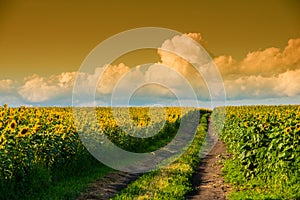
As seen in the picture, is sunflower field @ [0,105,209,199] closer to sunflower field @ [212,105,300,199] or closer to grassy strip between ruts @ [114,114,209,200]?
grassy strip between ruts @ [114,114,209,200]

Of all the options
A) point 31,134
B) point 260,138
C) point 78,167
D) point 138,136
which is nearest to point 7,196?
point 31,134

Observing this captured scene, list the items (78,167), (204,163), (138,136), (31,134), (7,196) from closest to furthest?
(7,196), (31,134), (78,167), (204,163), (138,136)

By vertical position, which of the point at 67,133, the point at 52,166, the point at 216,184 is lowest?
the point at 216,184

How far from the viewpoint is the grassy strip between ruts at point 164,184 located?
38.6 ft

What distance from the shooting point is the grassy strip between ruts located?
1177cm

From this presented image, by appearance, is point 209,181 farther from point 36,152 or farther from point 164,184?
point 36,152

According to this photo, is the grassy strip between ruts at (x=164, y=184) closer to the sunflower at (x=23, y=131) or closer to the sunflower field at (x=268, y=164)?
the sunflower field at (x=268, y=164)

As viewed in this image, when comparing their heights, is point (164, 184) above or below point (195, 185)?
above

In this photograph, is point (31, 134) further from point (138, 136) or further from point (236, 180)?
point (138, 136)

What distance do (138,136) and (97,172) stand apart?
22.7ft

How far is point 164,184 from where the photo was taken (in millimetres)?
13094

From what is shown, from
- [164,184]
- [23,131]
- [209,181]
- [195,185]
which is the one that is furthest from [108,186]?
[209,181]

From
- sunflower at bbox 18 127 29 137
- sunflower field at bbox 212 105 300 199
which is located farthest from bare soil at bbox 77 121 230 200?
sunflower at bbox 18 127 29 137

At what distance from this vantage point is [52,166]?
13.3 m
